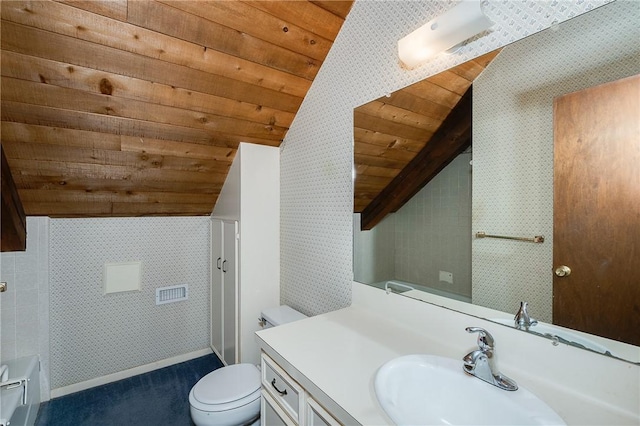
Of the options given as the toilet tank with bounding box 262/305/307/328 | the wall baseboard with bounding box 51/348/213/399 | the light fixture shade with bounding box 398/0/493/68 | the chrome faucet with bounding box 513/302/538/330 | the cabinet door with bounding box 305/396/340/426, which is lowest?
the wall baseboard with bounding box 51/348/213/399

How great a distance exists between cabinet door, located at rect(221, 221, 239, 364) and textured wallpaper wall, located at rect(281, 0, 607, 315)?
34cm

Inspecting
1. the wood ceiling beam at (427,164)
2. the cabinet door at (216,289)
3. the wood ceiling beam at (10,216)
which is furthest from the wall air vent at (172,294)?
the wood ceiling beam at (427,164)

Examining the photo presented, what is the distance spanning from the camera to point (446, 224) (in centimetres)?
112

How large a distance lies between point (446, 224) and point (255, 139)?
1.43 meters

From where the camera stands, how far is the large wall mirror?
721 millimetres

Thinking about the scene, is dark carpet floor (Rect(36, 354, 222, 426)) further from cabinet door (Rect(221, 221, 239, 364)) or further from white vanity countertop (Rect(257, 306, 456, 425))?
white vanity countertop (Rect(257, 306, 456, 425))

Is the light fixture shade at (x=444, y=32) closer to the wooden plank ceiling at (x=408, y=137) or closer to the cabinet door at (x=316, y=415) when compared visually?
the wooden plank ceiling at (x=408, y=137)

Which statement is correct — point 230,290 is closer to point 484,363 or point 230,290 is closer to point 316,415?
point 316,415

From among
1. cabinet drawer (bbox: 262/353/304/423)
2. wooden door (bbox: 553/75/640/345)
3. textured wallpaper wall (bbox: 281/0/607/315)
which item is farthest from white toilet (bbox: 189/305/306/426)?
wooden door (bbox: 553/75/640/345)

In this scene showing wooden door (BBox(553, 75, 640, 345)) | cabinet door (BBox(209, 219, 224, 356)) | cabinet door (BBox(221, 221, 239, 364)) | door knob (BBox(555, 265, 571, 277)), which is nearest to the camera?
wooden door (BBox(553, 75, 640, 345))

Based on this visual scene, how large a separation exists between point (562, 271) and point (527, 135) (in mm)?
407

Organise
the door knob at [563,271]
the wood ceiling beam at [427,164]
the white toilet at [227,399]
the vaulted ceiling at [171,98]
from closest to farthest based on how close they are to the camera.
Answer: the door knob at [563,271]
the wood ceiling beam at [427,164]
the vaulted ceiling at [171,98]
the white toilet at [227,399]

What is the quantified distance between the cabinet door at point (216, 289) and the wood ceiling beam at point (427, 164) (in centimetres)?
141

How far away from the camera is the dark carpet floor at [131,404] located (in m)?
1.83
